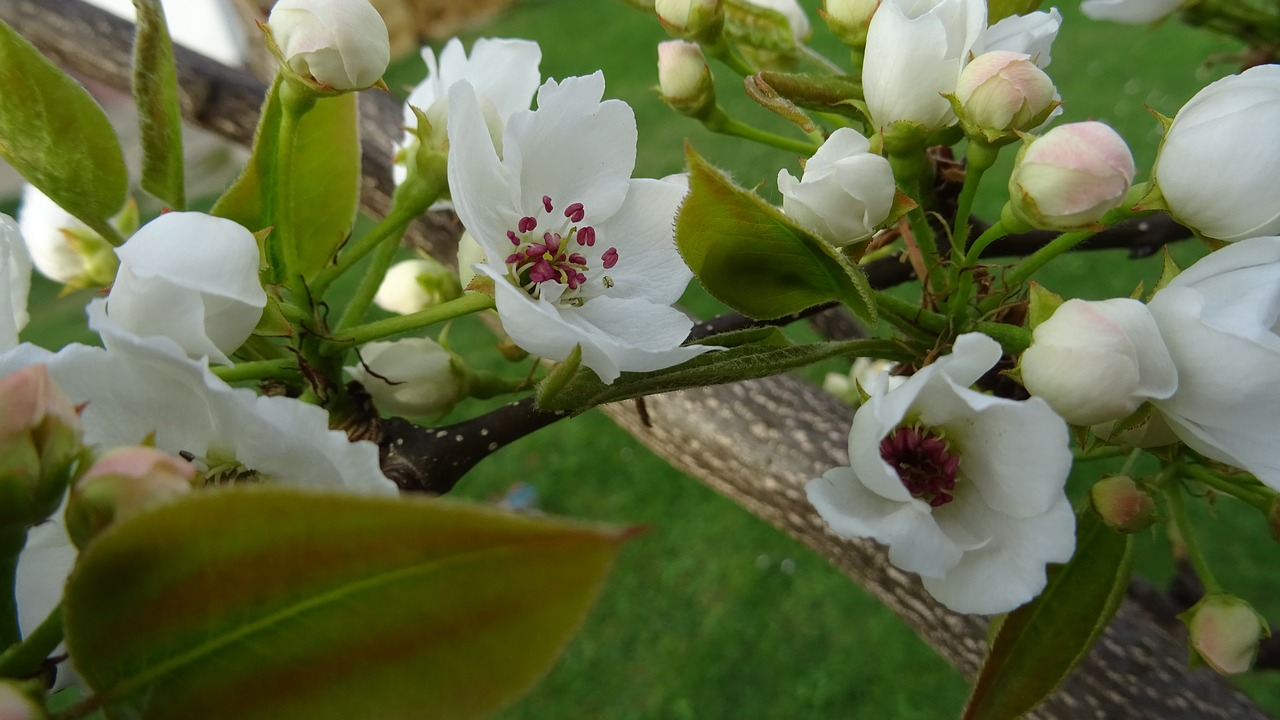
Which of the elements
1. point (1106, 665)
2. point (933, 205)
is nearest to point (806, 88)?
point (933, 205)

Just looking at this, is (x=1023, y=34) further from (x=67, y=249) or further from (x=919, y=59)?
(x=67, y=249)

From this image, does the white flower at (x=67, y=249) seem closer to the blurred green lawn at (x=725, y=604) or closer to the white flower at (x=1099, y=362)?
the white flower at (x=1099, y=362)

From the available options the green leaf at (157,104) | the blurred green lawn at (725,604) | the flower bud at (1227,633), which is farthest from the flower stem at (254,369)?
the blurred green lawn at (725,604)

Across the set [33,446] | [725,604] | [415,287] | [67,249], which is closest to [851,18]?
[415,287]

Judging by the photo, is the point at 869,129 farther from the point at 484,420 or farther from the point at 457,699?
the point at 457,699

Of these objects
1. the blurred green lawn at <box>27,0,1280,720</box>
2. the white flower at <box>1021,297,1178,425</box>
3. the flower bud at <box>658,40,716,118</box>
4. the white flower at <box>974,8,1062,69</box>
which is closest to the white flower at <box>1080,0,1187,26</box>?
the white flower at <box>974,8,1062,69</box>

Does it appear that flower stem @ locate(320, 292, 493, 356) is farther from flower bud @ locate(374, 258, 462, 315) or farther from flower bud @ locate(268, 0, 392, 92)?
flower bud @ locate(374, 258, 462, 315)

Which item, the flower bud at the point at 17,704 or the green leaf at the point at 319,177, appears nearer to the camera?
the flower bud at the point at 17,704
